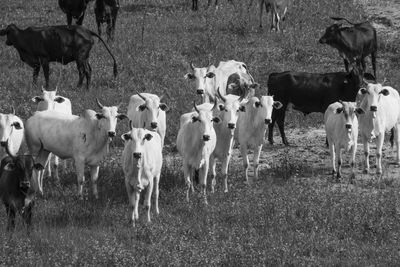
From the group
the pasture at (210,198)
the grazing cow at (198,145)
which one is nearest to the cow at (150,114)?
the pasture at (210,198)

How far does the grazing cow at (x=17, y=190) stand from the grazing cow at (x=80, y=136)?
2197 mm

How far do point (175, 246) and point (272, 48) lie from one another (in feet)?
50.8

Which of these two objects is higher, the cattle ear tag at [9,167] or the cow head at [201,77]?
the cow head at [201,77]

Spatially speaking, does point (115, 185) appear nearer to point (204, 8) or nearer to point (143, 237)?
point (143, 237)

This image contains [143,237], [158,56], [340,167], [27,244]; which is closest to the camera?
[27,244]

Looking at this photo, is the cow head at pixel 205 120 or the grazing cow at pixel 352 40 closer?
the cow head at pixel 205 120

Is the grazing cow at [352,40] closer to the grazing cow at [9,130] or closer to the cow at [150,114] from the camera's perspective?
the cow at [150,114]

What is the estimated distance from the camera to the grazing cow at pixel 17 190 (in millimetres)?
14039

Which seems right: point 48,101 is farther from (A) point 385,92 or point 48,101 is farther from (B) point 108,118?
(A) point 385,92

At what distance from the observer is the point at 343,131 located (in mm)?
18141

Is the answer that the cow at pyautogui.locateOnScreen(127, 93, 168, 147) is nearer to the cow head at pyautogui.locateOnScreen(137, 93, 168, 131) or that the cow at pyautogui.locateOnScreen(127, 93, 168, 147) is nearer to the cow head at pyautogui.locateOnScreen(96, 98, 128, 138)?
the cow head at pyautogui.locateOnScreen(137, 93, 168, 131)

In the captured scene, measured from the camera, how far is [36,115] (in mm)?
17484

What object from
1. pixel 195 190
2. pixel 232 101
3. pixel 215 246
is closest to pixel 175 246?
pixel 215 246

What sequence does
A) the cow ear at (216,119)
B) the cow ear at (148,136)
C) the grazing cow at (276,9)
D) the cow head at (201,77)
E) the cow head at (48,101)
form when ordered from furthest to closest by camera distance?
1. the grazing cow at (276,9)
2. the cow head at (201,77)
3. the cow head at (48,101)
4. the cow ear at (216,119)
5. the cow ear at (148,136)
